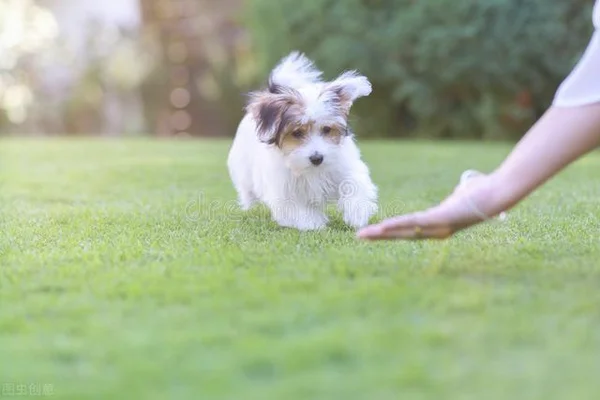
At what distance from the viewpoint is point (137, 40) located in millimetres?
15484

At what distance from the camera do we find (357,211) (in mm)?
3887

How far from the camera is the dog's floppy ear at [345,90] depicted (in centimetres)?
406

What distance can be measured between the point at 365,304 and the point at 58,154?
760 cm

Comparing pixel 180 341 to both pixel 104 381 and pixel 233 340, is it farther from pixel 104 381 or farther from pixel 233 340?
pixel 104 381

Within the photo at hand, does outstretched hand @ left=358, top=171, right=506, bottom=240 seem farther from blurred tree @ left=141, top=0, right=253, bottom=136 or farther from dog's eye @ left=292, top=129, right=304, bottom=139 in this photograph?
blurred tree @ left=141, top=0, right=253, bottom=136

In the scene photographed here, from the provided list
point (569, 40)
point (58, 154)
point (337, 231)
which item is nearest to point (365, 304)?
point (337, 231)

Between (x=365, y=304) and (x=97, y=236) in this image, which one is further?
(x=97, y=236)

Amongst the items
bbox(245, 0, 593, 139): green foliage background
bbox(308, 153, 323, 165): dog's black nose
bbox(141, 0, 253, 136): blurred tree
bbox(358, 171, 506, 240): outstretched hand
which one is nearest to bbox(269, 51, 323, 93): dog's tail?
bbox(308, 153, 323, 165): dog's black nose

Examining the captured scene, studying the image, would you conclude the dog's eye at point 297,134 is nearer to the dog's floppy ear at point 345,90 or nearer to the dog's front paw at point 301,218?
the dog's floppy ear at point 345,90

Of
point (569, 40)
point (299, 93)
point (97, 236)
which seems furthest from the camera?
point (569, 40)

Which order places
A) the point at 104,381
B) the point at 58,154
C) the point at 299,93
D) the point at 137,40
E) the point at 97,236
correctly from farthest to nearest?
the point at 137,40 < the point at 58,154 < the point at 299,93 < the point at 97,236 < the point at 104,381

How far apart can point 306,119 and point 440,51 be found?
314 inches

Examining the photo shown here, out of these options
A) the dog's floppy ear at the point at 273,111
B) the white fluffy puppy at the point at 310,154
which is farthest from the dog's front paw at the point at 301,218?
the dog's floppy ear at the point at 273,111

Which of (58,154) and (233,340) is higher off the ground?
(233,340)
